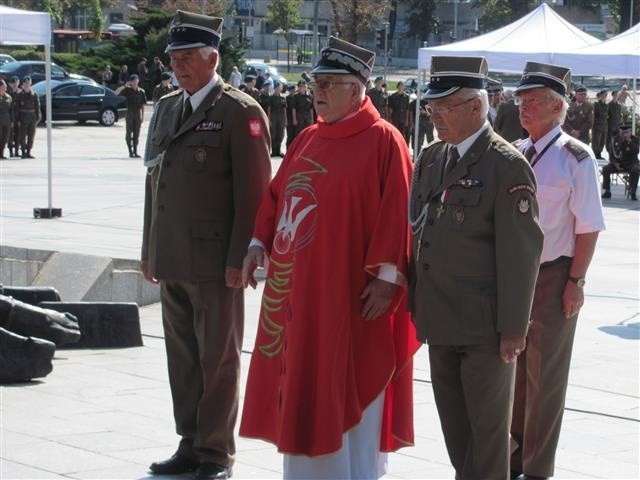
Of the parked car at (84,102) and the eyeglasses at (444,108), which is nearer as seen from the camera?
the eyeglasses at (444,108)

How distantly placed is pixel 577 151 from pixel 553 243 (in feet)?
1.42

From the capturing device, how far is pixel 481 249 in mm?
4918

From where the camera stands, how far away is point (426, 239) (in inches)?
198

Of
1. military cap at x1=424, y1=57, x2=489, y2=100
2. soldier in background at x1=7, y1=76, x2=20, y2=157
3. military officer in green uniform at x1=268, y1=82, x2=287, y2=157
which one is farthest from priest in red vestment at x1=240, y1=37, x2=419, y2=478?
military officer in green uniform at x1=268, y1=82, x2=287, y2=157

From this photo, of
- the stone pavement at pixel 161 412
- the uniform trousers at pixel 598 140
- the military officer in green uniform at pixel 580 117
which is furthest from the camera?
the uniform trousers at pixel 598 140

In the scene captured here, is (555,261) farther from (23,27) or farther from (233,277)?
(23,27)

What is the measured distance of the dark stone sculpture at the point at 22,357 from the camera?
774cm

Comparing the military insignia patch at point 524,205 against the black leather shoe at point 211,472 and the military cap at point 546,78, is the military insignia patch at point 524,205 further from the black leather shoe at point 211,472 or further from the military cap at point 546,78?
the black leather shoe at point 211,472

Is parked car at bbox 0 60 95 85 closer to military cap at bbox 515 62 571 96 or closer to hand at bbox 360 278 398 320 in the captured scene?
military cap at bbox 515 62 571 96

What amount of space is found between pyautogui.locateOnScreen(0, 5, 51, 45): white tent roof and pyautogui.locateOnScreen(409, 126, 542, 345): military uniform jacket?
1111 cm

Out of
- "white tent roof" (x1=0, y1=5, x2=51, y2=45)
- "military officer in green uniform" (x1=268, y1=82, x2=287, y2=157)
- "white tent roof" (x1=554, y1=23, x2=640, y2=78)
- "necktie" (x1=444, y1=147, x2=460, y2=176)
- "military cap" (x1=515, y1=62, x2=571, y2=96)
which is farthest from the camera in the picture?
"military officer in green uniform" (x1=268, y1=82, x2=287, y2=157)

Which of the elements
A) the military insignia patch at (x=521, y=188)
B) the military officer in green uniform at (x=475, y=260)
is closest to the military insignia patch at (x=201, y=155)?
the military officer in green uniform at (x=475, y=260)

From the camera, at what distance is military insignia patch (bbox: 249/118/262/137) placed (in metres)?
5.88

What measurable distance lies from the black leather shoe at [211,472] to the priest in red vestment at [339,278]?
0.61m
